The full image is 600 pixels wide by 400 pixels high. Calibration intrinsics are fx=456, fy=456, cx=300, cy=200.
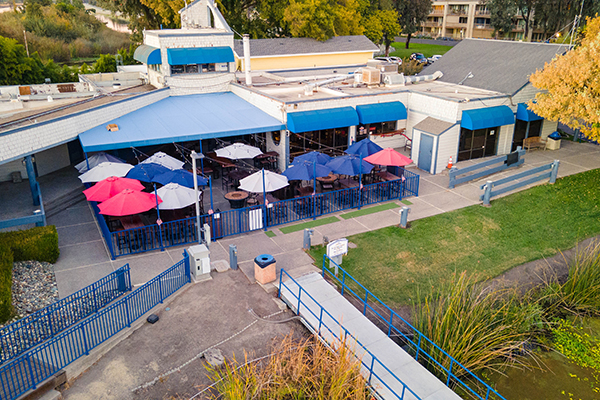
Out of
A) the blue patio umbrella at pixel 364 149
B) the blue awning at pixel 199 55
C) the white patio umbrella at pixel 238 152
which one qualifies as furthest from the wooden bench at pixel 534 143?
the blue awning at pixel 199 55

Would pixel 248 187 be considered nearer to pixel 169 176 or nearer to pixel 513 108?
pixel 169 176

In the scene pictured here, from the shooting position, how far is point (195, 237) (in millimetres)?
17609

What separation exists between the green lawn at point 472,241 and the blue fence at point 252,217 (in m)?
2.67

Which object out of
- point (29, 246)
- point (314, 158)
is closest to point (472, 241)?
point (314, 158)

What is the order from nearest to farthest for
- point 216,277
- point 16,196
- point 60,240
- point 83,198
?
point 216,277 < point 60,240 < point 16,196 < point 83,198

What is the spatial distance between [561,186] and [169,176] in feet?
61.3

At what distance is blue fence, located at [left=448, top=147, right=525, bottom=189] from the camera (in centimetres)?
2256

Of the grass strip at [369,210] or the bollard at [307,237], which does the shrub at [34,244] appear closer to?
the bollard at [307,237]

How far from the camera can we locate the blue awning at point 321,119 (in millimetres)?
22906

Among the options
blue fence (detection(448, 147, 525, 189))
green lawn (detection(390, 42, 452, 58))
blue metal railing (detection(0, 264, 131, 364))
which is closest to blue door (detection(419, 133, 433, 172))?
blue fence (detection(448, 147, 525, 189))

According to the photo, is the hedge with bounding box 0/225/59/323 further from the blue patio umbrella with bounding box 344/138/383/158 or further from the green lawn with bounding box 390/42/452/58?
the green lawn with bounding box 390/42/452/58

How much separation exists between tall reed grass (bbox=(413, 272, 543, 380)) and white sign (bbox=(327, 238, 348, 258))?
11.2 feet

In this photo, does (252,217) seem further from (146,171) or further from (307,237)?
(146,171)

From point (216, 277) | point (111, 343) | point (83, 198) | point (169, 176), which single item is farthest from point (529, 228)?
point (83, 198)
